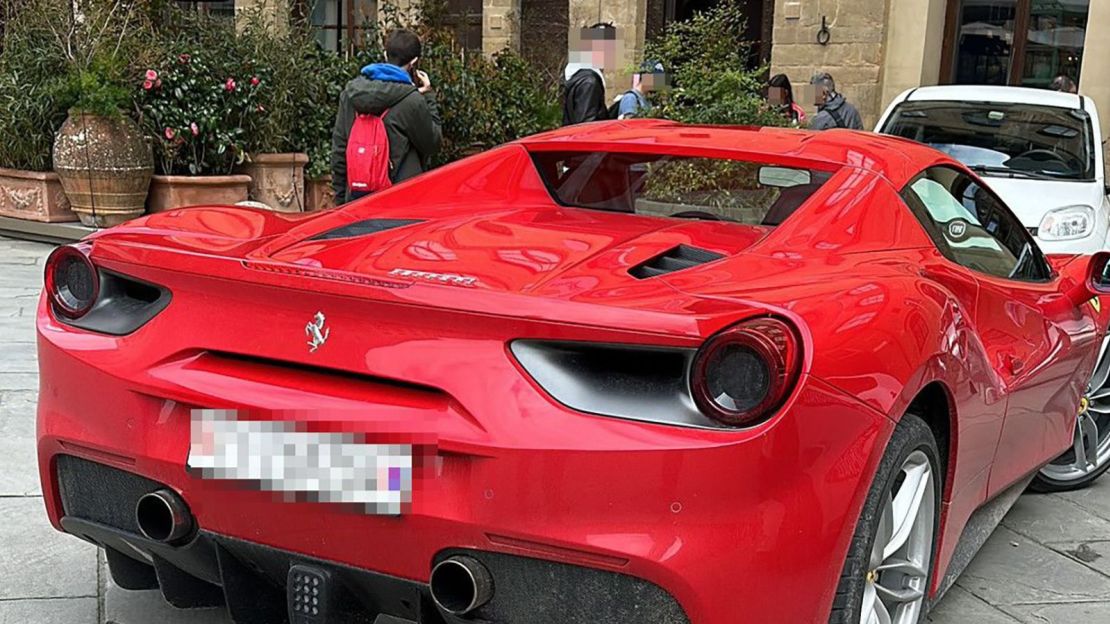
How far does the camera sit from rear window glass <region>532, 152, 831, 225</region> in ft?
11.4

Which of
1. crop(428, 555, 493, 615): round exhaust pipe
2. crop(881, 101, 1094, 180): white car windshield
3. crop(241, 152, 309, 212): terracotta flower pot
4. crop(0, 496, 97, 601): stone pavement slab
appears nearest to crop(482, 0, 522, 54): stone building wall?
crop(241, 152, 309, 212): terracotta flower pot

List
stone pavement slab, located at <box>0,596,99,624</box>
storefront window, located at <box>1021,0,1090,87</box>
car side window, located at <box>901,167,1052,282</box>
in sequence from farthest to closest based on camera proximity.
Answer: storefront window, located at <box>1021,0,1090,87</box> → car side window, located at <box>901,167,1052,282</box> → stone pavement slab, located at <box>0,596,99,624</box>

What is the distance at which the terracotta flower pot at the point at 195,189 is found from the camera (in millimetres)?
9062

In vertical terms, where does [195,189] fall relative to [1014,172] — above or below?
below

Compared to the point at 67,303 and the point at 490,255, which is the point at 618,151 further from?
the point at 67,303

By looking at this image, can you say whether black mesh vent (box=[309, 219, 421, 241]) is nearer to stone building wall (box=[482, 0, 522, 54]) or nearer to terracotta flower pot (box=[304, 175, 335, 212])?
terracotta flower pot (box=[304, 175, 335, 212])

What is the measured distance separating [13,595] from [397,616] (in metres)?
1.52

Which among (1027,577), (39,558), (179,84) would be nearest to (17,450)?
(39,558)

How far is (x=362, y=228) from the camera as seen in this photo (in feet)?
9.97

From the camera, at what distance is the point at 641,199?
3.72 meters

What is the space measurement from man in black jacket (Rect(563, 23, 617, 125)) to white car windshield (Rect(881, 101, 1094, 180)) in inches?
90.2

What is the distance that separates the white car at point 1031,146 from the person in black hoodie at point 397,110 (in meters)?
3.96

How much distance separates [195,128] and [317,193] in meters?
1.25

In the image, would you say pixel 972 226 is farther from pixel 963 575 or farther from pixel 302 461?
pixel 302 461
